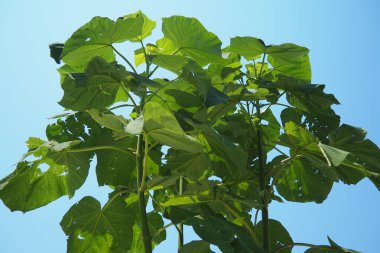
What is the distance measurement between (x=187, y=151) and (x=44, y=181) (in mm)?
627

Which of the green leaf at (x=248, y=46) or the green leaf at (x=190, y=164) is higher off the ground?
the green leaf at (x=248, y=46)

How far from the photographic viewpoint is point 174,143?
1.28 meters

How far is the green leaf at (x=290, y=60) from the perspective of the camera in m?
1.86

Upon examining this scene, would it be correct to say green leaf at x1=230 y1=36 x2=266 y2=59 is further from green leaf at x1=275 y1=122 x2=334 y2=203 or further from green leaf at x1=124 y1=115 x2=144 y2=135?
green leaf at x1=124 y1=115 x2=144 y2=135

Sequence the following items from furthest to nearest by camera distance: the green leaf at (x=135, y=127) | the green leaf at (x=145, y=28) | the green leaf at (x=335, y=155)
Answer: the green leaf at (x=145, y=28) < the green leaf at (x=335, y=155) < the green leaf at (x=135, y=127)

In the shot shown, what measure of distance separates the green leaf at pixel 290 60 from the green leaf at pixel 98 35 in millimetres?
549

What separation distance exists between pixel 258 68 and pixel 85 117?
2.52ft

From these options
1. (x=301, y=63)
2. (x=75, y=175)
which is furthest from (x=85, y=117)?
(x=301, y=63)

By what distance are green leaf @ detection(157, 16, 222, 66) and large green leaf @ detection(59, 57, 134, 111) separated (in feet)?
0.97

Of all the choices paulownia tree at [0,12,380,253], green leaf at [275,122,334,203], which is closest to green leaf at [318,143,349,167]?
paulownia tree at [0,12,380,253]

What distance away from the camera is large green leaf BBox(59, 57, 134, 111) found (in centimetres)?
142

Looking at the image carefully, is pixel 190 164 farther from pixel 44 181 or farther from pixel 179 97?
pixel 44 181

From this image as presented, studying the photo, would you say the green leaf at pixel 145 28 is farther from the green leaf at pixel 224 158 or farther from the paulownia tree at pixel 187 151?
the green leaf at pixel 224 158

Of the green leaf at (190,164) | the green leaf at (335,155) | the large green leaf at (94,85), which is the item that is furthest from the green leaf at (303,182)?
the large green leaf at (94,85)
